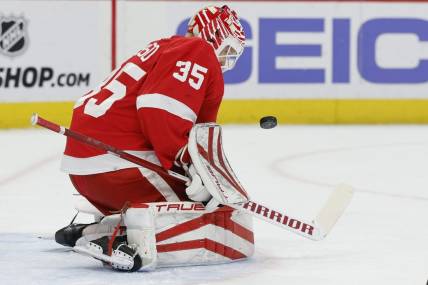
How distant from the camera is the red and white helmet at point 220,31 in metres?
3.11

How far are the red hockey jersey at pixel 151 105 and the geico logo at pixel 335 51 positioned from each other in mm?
3842

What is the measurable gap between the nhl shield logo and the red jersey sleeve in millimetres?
3623

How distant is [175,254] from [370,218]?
3.45 ft

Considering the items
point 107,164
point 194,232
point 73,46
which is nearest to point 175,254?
point 194,232

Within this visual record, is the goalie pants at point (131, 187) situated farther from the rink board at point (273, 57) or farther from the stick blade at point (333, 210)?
the rink board at point (273, 57)

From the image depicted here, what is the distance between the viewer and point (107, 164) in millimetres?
2980

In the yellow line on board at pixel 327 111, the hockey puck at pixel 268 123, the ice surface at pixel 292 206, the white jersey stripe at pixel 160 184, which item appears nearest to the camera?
the ice surface at pixel 292 206

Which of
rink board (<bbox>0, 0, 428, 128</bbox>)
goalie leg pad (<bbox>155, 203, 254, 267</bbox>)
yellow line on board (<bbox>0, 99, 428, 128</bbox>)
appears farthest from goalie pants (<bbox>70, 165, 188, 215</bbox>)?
yellow line on board (<bbox>0, 99, 428, 128</bbox>)

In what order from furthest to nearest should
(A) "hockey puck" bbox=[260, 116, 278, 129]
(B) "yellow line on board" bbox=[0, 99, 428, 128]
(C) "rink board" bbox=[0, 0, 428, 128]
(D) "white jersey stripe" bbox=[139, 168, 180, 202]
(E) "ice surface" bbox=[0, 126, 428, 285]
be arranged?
(B) "yellow line on board" bbox=[0, 99, 428, 128], (C) "rink board" bbox=[0, 0, 428, 128], (A) "hockey puck" bbox=[260, 116, 278, 129], (D) "white jersey stripe" bbox=[139, 168, 180, 202], (E) "ice surface" bbox=[0, 126, 428, 285]

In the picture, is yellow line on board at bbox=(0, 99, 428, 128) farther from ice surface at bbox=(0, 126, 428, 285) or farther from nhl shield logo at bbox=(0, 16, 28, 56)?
nhl shield logo at bbox=(0, 16, 28, 56)

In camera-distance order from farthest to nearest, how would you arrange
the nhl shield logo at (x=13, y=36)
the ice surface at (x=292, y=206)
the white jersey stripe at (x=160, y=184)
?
1. the nhl shield logo at (x=13, y=36)
2. the white jersey stripe at (x=160, y=184)
3. the ice surface at (x=292, y=206)

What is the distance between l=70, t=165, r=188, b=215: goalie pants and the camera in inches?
117

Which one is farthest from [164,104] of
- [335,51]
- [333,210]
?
[335,51]

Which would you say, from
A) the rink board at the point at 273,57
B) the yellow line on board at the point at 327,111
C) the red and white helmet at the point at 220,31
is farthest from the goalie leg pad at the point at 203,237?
the yellow line on board at the point at 327,111
